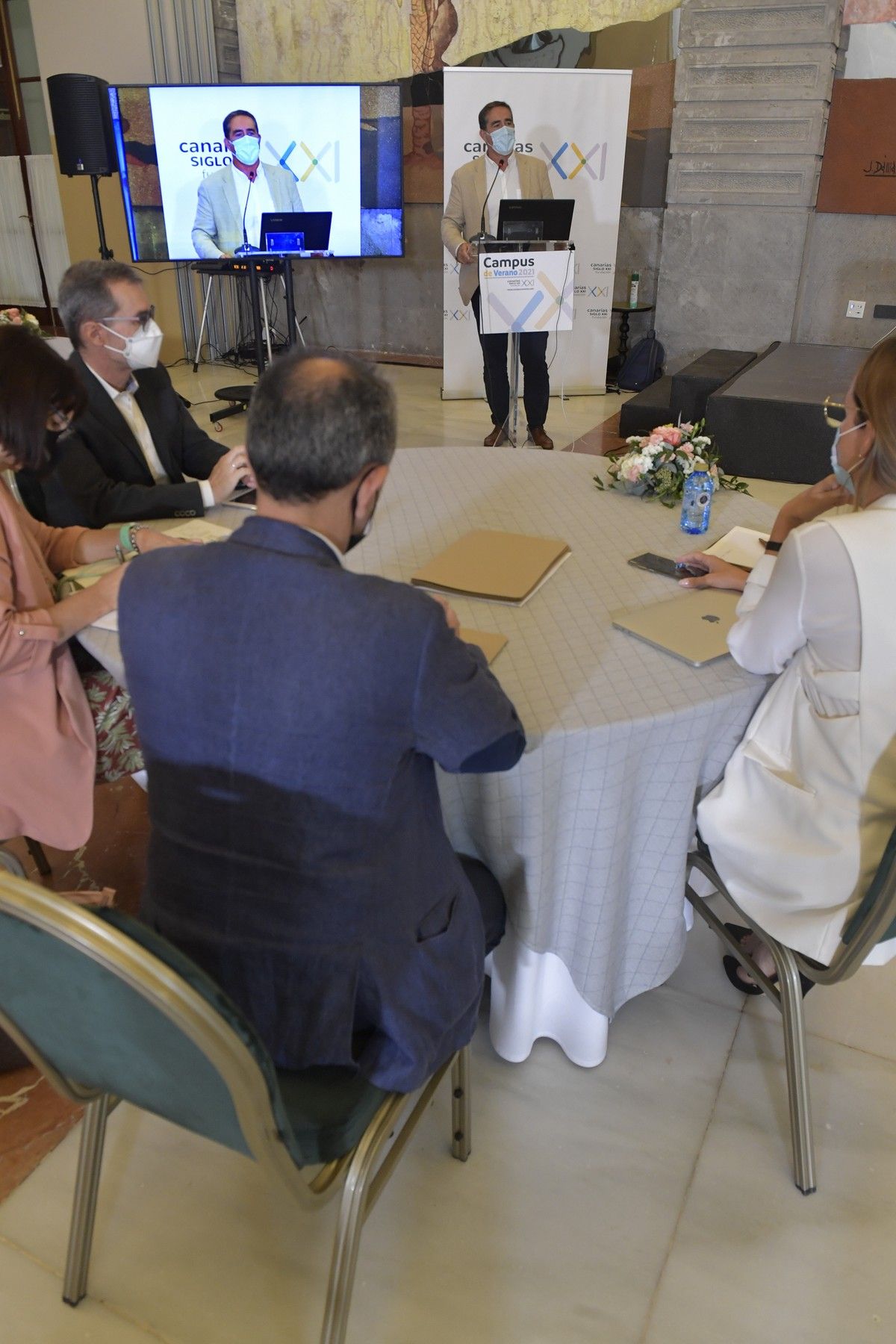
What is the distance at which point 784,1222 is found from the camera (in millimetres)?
1560

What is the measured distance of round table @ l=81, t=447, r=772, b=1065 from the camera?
4.79 ft

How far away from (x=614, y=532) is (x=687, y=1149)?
1279 millimetres

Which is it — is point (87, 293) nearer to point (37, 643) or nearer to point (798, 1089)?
point (37, 643)

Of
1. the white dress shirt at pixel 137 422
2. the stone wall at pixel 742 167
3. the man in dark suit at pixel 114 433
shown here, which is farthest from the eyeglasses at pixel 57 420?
the stone wall at pixel 742 167

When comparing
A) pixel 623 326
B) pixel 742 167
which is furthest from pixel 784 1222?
pixel 623 326

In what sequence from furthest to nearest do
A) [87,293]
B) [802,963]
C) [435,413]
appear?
[435,413] → [87,293] → [802,963]

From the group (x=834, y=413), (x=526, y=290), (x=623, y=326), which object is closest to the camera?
(x=834, y=413)

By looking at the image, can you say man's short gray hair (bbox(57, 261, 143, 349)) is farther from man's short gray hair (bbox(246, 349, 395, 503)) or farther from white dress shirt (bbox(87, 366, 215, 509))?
man's short gray hair (bbox(246, 349, 395, 503))

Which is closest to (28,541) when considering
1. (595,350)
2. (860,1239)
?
(860,1239)

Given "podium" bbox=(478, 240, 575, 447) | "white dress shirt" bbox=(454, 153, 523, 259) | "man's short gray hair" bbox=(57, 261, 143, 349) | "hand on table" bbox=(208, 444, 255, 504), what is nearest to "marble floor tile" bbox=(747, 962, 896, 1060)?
"hand on table" bbox=(208, 444, 255, 504)

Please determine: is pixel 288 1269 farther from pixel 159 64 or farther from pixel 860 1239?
pixel 159 64

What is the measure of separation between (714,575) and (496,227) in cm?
427

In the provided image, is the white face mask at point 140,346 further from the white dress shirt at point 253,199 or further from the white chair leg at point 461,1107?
the white dress shirt at point 253,199

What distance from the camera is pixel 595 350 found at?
6805mm
